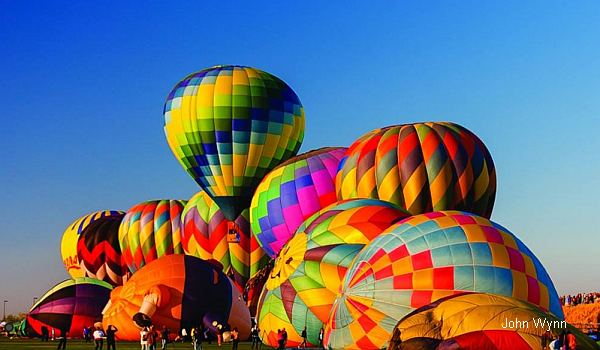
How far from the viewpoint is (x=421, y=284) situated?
17.8m

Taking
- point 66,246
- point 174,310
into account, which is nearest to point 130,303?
point 174,310

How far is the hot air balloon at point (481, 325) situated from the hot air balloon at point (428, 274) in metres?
2.85

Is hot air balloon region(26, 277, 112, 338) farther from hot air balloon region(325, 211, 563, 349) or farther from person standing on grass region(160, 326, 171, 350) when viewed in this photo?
hot air balloon region(325, 211, 563, 349)

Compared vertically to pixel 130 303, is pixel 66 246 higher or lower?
higher

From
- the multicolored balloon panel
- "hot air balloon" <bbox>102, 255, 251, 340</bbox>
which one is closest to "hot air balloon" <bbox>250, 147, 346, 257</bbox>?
the multicolored balloon panel

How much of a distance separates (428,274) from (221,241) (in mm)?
21756

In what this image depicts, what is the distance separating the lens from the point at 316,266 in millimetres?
21547

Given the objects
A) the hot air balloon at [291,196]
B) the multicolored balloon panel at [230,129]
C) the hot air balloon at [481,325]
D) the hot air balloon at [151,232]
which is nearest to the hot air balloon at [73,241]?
the hot air balloon at [151,232]

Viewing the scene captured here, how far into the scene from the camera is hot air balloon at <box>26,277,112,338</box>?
31406mm

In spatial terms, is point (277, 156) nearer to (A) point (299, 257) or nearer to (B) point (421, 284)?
(A) point (299, 257)

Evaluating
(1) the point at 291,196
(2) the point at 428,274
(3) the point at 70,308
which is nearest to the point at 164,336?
(2) the point at 428,274

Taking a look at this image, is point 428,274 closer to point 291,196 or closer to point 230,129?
point 291,196

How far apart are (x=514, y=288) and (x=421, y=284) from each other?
1767 millimetres

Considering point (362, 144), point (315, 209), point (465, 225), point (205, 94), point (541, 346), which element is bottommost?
point (541, 346)
